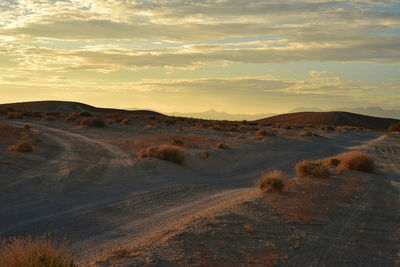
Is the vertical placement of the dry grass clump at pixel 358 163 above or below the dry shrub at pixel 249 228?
above

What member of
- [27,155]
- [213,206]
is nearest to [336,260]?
[213,206]

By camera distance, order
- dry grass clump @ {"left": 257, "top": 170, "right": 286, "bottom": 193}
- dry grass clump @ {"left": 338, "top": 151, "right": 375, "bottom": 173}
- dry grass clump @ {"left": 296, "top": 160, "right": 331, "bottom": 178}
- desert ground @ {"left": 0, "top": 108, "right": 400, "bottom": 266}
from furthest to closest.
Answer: dry grass clump @ {"left": 338, "top": 151, "right": 375, "bottom": 173} → dry grass clump @ {"left": 296, "top": 160, "right": 331, "bottom": 178} → dry grass clump @ {"left": 257, "top": 170, "right": 286, "bottom": 193} → desert ground @ {"left": 0, "top": 108, "right": 400, "bottom": 266}

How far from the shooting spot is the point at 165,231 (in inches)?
300

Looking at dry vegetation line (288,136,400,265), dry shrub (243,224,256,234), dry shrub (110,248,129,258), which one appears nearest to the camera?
dry shrub (110,248,129,258)

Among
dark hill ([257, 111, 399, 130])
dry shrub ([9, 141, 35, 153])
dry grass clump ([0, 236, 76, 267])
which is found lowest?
dry grass clump ([0, 236, 76, 267])

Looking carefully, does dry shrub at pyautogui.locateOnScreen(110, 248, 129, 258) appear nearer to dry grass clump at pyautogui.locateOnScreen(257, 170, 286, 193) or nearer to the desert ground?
the desert ground

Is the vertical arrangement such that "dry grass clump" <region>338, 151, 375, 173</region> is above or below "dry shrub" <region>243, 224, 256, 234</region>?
above

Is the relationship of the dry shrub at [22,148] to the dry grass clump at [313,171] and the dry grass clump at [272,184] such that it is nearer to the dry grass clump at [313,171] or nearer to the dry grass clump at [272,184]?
the dry grass clump at [272,184]

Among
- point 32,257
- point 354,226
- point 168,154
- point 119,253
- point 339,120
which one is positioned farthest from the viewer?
point 339,120

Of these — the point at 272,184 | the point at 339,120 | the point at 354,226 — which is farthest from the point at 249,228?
the point at 339,120

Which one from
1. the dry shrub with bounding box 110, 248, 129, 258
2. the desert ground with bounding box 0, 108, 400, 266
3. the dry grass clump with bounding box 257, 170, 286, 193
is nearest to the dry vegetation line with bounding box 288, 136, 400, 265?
the desert ground with bounding box 0, 108, 400, 266

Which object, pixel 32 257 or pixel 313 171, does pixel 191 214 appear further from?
pixel 313 171

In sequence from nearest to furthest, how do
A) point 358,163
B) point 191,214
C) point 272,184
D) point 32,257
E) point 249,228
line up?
point 32,257 < point 249,228 < point 191,214 < point 272,184 < point 358,163

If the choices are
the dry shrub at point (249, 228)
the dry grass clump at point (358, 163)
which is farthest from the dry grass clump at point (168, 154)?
the dry shrub at point (249, 228)
